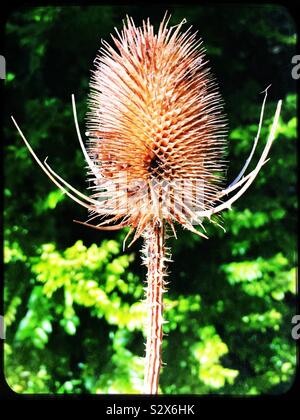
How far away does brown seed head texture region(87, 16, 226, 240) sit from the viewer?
0.91 metres

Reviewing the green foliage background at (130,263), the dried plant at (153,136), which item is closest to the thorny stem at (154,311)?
the dried plant at (153,136)

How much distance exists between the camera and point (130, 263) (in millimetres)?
2143

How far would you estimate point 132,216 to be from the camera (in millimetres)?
918

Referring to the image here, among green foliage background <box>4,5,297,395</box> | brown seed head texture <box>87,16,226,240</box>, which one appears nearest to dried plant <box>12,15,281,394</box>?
brown seed head texture <box>87,16,226,240</box>

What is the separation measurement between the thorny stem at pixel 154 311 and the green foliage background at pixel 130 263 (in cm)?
100

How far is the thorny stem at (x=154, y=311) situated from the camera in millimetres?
845

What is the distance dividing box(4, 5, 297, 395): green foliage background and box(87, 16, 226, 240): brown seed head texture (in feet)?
3.11

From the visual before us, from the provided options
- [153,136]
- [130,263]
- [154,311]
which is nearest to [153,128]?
[153,136]

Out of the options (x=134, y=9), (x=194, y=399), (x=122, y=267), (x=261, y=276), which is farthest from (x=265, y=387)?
(x=134, y=9)

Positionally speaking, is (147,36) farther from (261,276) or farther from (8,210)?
(261,276)

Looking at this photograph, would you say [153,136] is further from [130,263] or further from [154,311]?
[130,263]

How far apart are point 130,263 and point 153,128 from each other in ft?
4.20

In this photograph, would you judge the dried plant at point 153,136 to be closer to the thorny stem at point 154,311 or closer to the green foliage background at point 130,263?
the thorny stem at point 154,311

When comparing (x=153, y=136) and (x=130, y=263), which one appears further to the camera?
(x=130, y=263)
